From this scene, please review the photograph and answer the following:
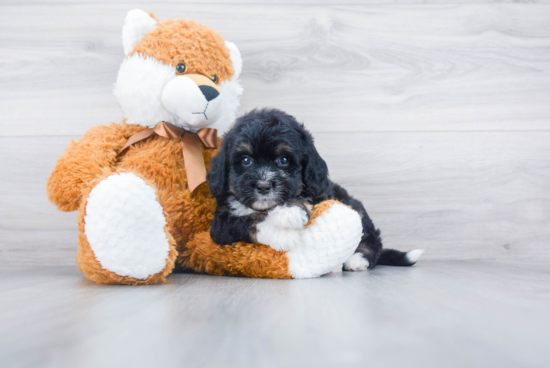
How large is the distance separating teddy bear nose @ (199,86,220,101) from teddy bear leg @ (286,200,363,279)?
0.52 meters

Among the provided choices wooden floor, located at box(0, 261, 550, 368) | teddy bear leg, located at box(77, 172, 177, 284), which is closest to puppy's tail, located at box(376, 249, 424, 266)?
wooden floor, located at box(0, 261, 550, 368)

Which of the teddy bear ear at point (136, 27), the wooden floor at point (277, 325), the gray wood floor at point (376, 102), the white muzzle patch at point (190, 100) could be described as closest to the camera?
the wooden floor at point (277, 325)

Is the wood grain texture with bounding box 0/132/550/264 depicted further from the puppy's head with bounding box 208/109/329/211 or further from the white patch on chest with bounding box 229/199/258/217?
the white patch on chest with bounding box 229/199/258/217

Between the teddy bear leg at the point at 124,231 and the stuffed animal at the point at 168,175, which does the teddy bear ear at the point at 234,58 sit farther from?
the teddy bear leg at the point at 124,231

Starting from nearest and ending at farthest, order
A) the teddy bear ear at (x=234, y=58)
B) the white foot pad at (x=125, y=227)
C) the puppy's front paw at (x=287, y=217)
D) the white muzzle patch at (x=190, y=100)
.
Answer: the white foot pad at (x=125, y=227) < the puppy's front paw at (x=287, y=217) < the white muzzle patch at (x=190, y=100) < the teddy bear ear at (x=234, y=58)

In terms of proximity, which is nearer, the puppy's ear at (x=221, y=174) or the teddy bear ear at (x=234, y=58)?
the puppy's ear at (x=221, y=174)

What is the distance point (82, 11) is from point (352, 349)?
1942 mm

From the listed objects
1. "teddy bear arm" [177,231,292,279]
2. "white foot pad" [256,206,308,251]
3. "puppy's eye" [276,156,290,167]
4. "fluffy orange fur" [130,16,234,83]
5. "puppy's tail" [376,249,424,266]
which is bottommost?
"puppy's tail" [376,249,424,266]

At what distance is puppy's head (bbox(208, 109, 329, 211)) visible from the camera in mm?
1185

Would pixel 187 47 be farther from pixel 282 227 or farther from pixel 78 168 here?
pixel 282 227

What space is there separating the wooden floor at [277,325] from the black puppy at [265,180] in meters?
0.17

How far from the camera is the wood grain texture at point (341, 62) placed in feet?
6.09

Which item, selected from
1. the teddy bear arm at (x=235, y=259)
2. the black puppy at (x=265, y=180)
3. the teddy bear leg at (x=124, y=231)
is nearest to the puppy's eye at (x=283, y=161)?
the black puppy at (x=265, y=180)

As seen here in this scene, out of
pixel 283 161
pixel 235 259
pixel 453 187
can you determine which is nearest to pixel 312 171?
pixel 283 161
